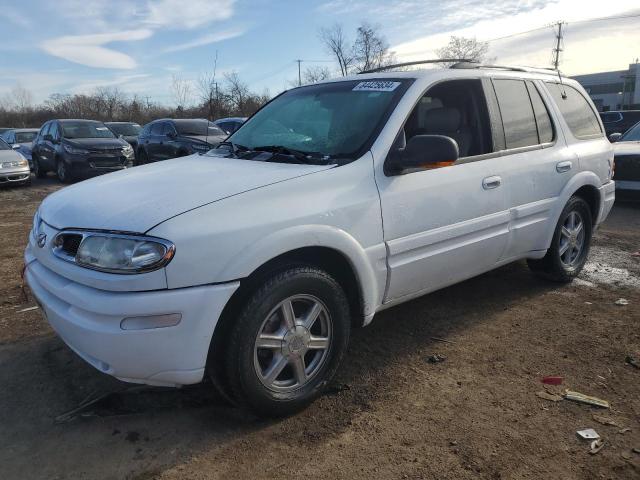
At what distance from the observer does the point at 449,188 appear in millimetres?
3348

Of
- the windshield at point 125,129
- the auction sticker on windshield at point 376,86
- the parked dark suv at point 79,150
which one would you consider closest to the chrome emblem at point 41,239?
the auction sticker on windshield at point 376,86

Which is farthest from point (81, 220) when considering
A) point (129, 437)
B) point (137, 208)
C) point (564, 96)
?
point (564, 96)

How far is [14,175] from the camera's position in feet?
42.2

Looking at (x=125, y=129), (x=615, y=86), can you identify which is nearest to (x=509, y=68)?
(x=125, y=129)

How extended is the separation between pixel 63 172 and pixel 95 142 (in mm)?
1182

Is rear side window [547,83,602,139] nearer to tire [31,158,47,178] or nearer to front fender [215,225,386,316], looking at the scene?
front fender [215,225,386,316]

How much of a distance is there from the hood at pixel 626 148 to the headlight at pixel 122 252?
862 centimetres

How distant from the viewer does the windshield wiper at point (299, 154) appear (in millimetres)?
3041

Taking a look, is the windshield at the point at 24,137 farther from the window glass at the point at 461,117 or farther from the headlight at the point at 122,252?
the headlight at the point at 122,252

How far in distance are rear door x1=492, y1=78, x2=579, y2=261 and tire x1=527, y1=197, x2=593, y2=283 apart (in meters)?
0.27

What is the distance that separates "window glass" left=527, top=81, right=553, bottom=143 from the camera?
4203 mm

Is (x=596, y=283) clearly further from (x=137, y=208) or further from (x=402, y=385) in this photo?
(x=137, y=208)

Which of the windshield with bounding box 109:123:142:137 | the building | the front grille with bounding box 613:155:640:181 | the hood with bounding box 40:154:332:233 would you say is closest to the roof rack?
the hood with bounding box 40:154:332:233

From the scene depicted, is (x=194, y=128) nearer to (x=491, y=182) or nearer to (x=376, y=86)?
(x=376, y=86)
